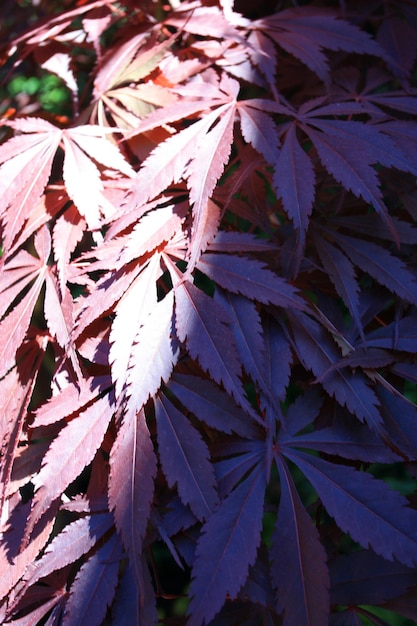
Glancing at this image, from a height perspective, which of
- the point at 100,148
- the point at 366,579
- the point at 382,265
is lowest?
the point at 366,579

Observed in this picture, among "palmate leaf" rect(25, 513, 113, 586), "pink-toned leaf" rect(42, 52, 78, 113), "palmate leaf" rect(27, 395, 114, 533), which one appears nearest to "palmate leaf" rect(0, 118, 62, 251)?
"pink-toned leaf" rect(42, 52, 78, 113)

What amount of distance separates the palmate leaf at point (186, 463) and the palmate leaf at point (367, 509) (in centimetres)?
11

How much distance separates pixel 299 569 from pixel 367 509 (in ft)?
0.30

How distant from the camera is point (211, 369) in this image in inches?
24.7

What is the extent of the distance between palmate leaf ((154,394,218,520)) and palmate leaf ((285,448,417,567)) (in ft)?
0.35

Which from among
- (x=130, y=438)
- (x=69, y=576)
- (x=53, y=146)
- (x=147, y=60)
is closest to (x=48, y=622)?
(x=69, y=576)

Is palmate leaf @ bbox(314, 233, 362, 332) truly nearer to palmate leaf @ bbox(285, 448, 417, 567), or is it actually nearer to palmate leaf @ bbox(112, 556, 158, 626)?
palmate leaf @ bbox(285, 448, 417, 567)

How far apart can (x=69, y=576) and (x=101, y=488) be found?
0.43 ft

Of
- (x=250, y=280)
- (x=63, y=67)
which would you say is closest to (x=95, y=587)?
(x=250, y=280)

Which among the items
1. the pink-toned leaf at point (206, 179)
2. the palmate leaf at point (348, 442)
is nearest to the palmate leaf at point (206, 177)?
the pink-toned leaf at point (206, 179)

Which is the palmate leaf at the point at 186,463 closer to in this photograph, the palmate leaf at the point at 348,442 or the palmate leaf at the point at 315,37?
the palmate leaf at the point at 348,442

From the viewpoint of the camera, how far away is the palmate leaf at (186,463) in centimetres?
62

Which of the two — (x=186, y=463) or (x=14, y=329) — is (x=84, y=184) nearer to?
(x=14, y=329)

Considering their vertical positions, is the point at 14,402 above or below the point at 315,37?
below
